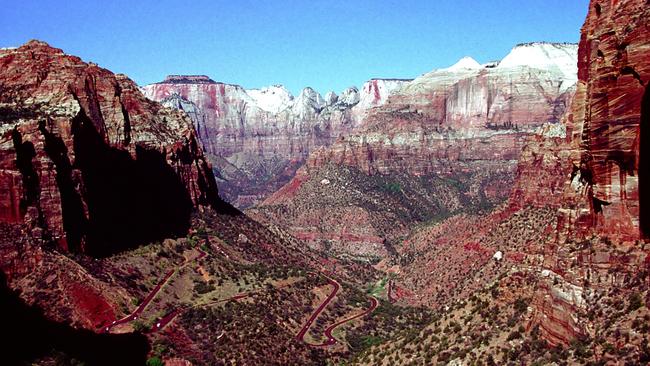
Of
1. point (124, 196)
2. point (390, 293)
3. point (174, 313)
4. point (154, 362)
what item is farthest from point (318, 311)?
point (124, 196)

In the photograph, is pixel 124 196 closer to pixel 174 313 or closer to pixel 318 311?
pixel 174 313

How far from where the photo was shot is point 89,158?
8100cm

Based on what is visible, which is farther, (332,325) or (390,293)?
(390,293)

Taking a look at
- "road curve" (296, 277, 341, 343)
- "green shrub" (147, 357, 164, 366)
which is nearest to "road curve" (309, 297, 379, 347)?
"road curve" (296, 277, 341, 343)

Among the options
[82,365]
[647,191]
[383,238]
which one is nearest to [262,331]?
[82,365]

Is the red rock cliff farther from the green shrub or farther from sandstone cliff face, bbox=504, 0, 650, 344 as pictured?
the green shrub

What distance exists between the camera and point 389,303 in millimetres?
100312

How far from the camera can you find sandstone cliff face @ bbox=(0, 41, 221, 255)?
68.2 meters

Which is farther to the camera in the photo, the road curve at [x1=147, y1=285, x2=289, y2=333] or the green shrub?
the road curve at [x1=147, y1=285, x2=289, y2=333]

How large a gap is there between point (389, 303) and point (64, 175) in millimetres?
50854

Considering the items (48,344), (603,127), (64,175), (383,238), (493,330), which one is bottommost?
(383,238)

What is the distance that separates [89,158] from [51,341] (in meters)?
28.6

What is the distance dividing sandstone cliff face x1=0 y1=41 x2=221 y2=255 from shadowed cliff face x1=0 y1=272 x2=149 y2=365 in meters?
9.21

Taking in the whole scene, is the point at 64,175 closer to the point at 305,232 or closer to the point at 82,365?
the point at 82,365
